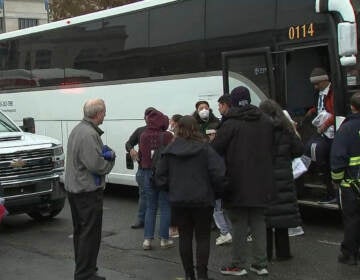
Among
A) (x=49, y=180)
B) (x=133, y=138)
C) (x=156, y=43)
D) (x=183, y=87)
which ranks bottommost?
(x=49, y=180)

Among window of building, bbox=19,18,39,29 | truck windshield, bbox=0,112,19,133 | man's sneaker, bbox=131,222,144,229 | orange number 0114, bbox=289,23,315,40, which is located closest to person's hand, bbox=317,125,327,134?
orange number 0114, bbox=289,23,315,40

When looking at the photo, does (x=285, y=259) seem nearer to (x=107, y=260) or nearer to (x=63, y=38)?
(x=107, y=260)

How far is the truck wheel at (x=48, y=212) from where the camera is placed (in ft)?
31.3

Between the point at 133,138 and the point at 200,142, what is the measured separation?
9.34ft

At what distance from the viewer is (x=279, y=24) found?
849 cm

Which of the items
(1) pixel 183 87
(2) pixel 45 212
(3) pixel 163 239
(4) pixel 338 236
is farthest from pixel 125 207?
(4) pixel 338 236

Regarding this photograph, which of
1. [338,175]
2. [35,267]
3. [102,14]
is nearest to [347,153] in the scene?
[338,175]

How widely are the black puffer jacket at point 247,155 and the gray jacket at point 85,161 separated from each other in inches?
45.6

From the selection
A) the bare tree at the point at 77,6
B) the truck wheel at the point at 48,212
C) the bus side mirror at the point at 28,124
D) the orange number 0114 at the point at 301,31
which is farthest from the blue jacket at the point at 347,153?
the bare tree at the point at 77,6

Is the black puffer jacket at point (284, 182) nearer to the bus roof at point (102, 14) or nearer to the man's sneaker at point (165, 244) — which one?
the man's sneaker at point (165, 244)

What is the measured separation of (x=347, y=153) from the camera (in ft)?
20.7

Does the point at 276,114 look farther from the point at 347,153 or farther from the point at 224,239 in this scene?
the point at 224,239

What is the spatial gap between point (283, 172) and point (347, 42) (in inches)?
77.5

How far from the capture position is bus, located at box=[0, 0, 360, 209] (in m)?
8.08
